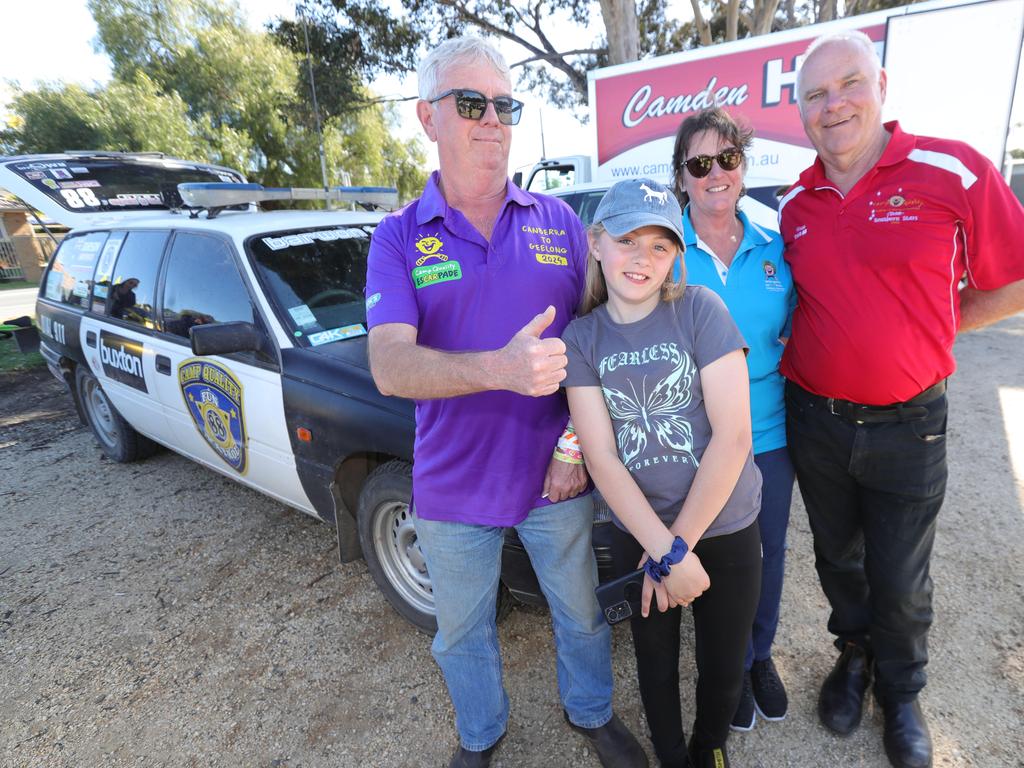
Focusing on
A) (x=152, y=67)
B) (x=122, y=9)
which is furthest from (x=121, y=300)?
(x=122, y=9)

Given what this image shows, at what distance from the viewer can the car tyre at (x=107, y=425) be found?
4473 millimetres

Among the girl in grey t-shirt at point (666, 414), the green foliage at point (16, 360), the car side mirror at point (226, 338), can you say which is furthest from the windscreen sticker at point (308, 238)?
the green foliage at point (16, 360)

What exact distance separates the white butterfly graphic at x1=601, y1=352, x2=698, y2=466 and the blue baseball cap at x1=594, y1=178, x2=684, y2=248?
0.34m

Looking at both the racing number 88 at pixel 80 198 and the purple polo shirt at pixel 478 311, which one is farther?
the racing number 88 at pixel 80 198

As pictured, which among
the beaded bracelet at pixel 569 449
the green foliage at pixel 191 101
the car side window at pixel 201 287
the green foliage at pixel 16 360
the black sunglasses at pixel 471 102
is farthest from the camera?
the green foliage at pixel 191 101

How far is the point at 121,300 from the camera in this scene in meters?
3.81

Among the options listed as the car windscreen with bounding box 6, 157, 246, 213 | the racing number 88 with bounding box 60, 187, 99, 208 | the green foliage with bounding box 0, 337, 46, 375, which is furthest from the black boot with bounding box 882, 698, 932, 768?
the green foliage with bounding box 0, 337, 46, 375

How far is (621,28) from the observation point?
11938mm

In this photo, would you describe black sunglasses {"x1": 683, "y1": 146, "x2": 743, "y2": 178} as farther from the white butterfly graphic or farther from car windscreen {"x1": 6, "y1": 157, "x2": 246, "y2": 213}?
car windscreen {"x1": 6, "y1": 157, "x2": 246, "y2": 213}

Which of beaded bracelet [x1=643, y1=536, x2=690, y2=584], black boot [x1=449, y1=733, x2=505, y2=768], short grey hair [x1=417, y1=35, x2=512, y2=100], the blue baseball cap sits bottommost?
black boot [x1=449, y1=733, x2=505, y2=768]

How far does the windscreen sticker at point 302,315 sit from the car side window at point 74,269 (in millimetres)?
2196

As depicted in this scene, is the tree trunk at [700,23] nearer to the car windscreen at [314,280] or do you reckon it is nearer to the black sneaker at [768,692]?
the car windscreen at [314,280]

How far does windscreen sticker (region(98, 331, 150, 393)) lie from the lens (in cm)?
365

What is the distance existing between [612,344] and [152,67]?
25.3 metres
